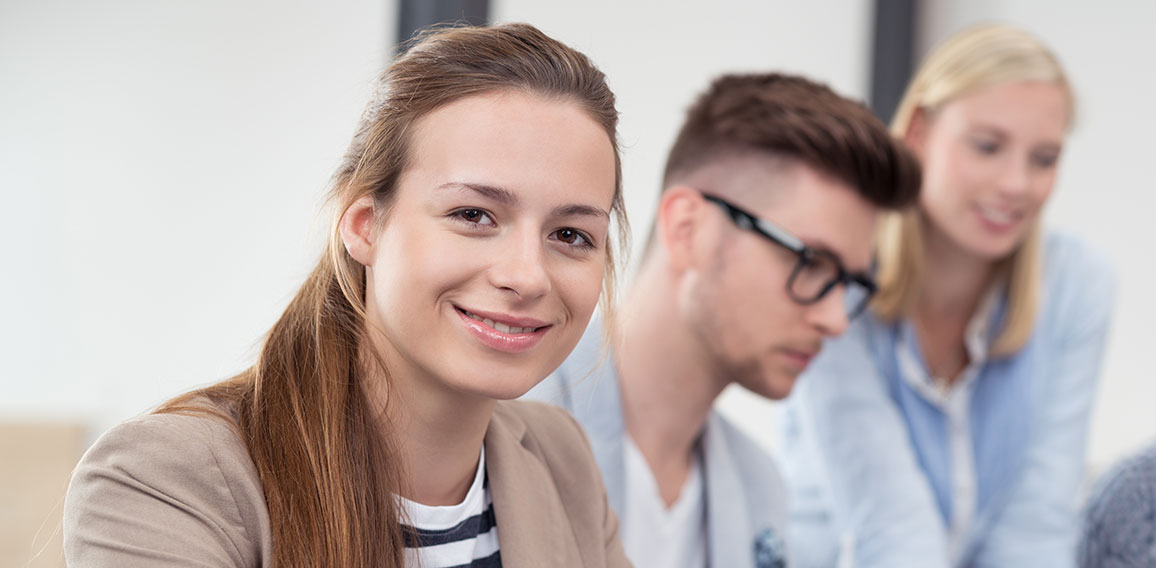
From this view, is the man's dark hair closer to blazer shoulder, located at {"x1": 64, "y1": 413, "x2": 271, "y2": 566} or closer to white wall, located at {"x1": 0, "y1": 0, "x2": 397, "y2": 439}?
white wall, located at {"x1": 0, "y1": 0, "x2": 397, "y2": 439}

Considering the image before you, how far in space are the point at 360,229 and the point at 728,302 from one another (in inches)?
30.4

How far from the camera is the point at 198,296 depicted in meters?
2.09

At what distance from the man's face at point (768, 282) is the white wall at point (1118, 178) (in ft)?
6.25

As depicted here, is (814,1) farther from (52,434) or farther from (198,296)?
(52,434)

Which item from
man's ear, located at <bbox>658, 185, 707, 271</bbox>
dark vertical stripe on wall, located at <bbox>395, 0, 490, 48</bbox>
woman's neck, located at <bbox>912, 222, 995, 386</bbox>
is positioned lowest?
woman's neck, located at <bbox>912, 222, 995, 386</bbox>

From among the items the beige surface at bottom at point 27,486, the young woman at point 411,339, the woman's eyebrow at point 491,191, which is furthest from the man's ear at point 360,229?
the beige surface at bottom at point 27,486

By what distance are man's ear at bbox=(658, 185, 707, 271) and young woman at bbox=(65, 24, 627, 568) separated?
0.60 meters

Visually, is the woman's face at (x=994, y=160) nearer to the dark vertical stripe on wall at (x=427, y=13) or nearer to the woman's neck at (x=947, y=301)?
the woman's neck at (x=947, y=301)

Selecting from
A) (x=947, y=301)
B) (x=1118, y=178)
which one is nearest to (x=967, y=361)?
(x=947, y=301)

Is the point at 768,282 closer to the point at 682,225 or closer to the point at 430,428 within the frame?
the point at 682,225

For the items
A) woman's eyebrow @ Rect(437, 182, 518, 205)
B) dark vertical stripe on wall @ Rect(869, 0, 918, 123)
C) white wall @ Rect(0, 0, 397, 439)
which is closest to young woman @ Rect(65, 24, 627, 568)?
woman's eyebrow @ Rect(437, 182, 518, 205)

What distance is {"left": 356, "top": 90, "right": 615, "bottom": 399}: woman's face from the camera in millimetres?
1032

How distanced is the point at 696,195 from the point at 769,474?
1.59 feet

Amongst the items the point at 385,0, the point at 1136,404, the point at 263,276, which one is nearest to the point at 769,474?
the point at 263,276
